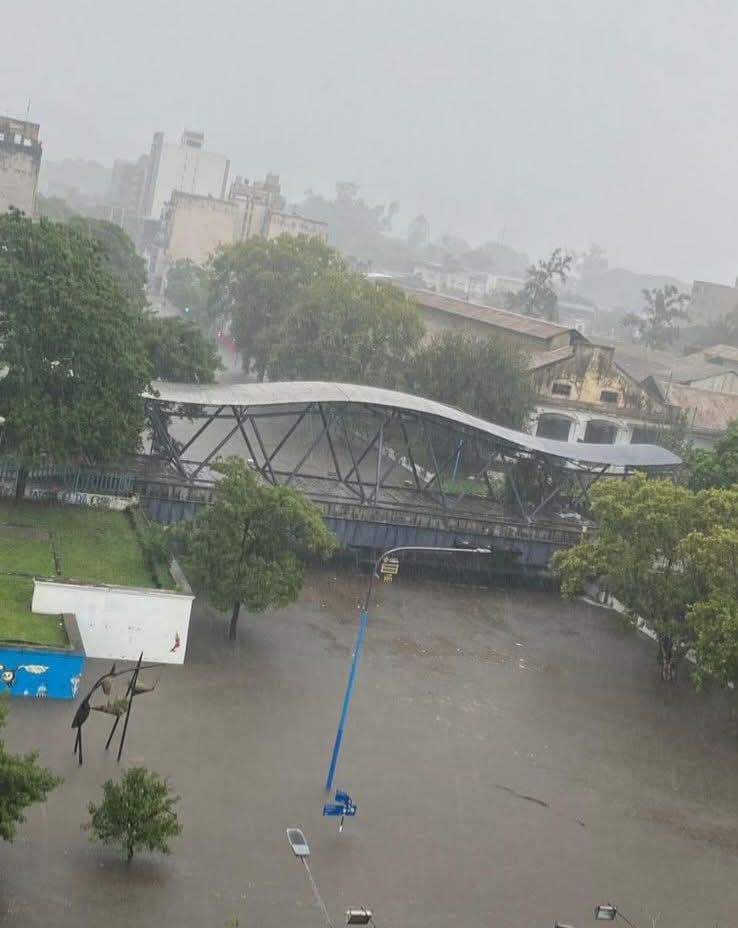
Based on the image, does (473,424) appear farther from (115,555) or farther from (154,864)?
(154,864)

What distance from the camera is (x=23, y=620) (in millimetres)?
24141

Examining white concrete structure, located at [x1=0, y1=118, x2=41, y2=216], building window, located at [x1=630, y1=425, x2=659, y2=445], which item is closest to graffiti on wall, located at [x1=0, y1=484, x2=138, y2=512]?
building window, located at [x1=630, y1=425, x2=659, y2=445]

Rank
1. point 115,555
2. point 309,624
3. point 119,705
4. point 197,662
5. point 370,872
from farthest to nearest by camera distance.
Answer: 1. point 309,624
2. point 115,555
3. point 197,662
4. point 119,705
5. point 370,872

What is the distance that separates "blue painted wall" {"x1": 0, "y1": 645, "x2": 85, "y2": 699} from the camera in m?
22.4

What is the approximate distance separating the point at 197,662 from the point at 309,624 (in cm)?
497

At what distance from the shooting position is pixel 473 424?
128 feet

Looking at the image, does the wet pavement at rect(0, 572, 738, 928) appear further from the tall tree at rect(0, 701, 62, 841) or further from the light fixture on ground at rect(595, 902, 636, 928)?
the tall tree at rect(0, 701, 62, 841)

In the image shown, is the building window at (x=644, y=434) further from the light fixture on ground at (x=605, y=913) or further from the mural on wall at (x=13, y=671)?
the light fixture on ground at (x=605, y=913)

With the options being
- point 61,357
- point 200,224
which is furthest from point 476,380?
point 200,224

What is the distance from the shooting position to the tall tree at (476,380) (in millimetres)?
54781

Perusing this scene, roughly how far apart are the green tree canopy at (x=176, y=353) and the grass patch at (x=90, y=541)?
35.5 feet

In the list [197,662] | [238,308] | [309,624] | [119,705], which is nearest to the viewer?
[119,705]

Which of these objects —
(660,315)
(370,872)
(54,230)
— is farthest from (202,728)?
(660,315)

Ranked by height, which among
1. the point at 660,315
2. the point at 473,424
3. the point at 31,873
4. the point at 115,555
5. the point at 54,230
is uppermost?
the point at 660,315
